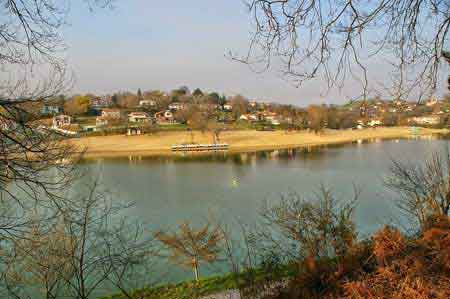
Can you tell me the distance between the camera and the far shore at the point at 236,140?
49125 mm

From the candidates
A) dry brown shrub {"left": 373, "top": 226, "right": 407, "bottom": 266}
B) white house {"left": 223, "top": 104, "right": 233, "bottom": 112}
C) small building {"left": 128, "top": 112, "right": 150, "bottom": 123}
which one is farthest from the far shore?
dry brown shrub {"left": 373, "top": 226, "right": 407, "bottom": 266}

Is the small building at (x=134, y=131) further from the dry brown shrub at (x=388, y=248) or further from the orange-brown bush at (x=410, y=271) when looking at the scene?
the orange-brown bush at (x=410, y=271)

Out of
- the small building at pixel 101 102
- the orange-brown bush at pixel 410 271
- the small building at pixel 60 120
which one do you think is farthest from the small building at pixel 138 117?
the orange-brown bush at pixel 410 271

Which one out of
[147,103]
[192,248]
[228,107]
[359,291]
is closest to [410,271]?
[359,291]

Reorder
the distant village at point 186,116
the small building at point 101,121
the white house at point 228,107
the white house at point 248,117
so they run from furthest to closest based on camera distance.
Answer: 1. the white house at point 228,107
2. the white house at point 248,117
3. the small building at point 101,121
4. the distant village at point 186,116

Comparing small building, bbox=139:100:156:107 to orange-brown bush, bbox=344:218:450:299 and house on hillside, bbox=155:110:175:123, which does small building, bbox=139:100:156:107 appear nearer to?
house on hillside, bbox=155:110:175:123

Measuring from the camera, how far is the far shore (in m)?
49.1

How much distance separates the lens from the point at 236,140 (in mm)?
55344

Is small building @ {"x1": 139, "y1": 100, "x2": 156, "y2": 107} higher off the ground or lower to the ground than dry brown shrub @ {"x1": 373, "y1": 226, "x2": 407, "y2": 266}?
higher

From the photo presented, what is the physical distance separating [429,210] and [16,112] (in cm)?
741

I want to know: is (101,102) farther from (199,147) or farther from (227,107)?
(199,147)

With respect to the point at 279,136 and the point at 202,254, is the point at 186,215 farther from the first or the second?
the point at 279,136

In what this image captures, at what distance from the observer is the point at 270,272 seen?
470cm

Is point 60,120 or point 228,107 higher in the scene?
point 228,107
